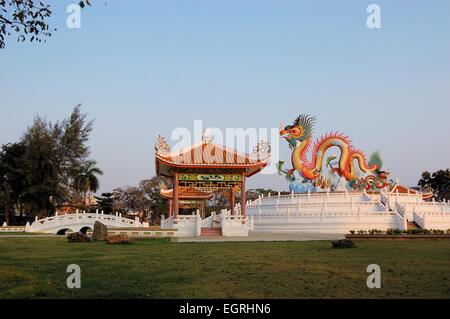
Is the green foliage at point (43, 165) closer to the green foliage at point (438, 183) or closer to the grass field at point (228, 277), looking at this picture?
the grass field at point (228, 277)

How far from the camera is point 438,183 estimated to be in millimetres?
71812

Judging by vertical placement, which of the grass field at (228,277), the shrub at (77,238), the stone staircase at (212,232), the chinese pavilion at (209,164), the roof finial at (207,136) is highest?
the roof finial at (207,136)

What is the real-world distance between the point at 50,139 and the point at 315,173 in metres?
27.4

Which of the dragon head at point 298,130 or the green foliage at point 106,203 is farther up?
the dragon head at point 298,130

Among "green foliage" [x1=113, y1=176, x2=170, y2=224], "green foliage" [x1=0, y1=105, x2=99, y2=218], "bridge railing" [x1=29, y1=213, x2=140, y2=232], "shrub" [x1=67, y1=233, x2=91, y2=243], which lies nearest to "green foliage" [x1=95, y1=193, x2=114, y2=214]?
"green foliage" [x1=113, y1=176, x2=170, y2=224]

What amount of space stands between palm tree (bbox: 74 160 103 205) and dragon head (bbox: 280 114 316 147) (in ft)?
82.4

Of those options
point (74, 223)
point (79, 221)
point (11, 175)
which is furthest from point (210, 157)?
point (11, 175)

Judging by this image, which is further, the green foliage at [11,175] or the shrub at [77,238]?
the green foliage at [11,175]

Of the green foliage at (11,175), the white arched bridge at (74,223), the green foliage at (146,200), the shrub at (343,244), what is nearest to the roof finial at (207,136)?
the white arched bridge at (74,223)

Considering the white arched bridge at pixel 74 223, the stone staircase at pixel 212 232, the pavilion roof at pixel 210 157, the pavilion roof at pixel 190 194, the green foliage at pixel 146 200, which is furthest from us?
the green foliage at pixel 146 200

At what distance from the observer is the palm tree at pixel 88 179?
54287 mm
